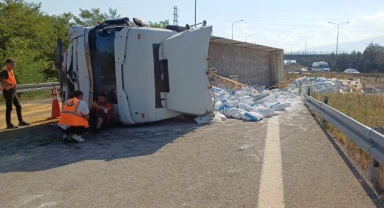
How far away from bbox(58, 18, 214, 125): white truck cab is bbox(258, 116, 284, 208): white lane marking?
2.38 m

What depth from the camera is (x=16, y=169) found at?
471 cm

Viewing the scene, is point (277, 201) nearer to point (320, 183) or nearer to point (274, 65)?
point (320, 183)

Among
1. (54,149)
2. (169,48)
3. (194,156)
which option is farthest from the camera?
(169,48)

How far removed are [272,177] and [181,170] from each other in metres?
1.17

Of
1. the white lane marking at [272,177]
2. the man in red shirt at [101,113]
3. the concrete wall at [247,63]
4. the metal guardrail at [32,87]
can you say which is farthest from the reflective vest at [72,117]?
the concrete wall at [247,63]

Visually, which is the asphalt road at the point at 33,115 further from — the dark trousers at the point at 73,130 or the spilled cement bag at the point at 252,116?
the spilled cement bag at the point at 252,116

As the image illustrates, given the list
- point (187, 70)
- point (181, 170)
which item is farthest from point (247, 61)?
point (181, 170)

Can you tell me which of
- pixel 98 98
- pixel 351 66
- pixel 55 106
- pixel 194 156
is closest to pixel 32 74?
pixel 55 106

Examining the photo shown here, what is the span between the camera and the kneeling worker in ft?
20.1

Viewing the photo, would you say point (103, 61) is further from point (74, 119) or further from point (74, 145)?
point (74, 145)

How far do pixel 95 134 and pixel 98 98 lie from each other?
780mm

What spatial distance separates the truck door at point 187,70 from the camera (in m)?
7.43

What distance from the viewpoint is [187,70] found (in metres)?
7.68

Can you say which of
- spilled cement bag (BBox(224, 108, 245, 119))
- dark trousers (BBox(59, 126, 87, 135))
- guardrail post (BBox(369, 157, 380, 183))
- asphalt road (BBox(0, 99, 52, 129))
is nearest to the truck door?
spilled cement bag (BBox(224, 108, 245, 119))
